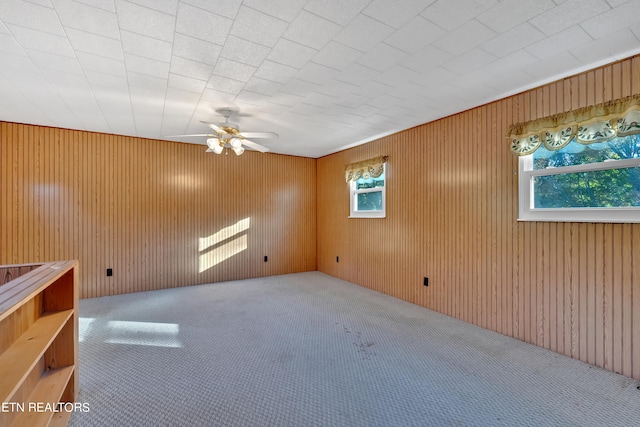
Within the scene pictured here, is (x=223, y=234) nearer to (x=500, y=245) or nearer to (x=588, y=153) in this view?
(x=500, y=245)

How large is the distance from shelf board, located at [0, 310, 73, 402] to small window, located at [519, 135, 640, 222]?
12.0 feet

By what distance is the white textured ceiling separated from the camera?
1676mm

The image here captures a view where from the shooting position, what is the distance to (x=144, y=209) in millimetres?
4516

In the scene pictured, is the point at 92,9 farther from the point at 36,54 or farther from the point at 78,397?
the point at 78,397

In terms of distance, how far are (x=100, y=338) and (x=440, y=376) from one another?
3124 millimetres

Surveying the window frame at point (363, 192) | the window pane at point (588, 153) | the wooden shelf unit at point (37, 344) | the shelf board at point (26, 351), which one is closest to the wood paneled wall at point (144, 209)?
the window frame at point (363, 192)

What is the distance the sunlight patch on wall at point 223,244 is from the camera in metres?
4.95

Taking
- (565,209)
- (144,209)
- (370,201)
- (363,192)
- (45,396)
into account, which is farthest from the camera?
(363,192)

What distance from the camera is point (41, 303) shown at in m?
1.87

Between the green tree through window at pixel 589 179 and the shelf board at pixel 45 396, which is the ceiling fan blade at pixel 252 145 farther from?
the green tree through window at pixel 589 179

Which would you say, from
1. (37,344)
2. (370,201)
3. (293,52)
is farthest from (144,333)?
(370,201)

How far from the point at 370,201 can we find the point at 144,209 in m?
3.61

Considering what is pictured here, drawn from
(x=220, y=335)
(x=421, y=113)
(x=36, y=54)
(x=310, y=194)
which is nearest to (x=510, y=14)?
(x=421, y=113)

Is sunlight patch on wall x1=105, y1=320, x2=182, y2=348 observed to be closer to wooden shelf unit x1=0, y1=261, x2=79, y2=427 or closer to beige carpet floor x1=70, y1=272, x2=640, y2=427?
beige carpet floor x1=70, y1=272, x2=640, y2=427
